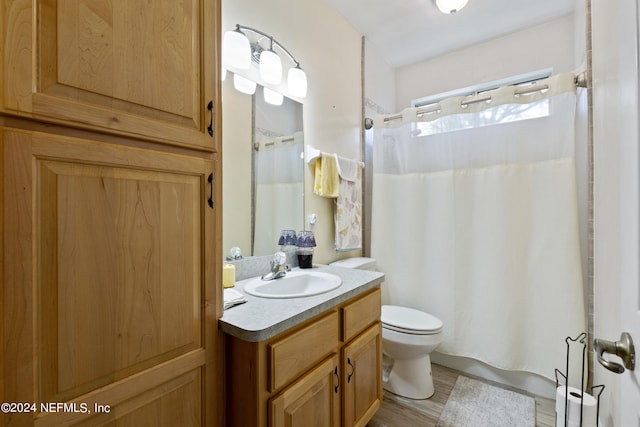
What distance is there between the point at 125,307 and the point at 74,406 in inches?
8.3

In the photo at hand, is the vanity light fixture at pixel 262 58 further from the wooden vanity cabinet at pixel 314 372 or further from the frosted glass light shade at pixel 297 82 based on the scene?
the wooden vanity cabinet at pixel 314 372

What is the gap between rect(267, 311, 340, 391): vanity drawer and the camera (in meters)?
0.88

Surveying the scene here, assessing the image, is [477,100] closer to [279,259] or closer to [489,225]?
[489,225]

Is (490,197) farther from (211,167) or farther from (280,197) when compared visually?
(211,167)

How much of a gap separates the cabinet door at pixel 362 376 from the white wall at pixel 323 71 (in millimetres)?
675

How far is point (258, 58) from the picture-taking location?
1.50 metres

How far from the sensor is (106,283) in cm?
65

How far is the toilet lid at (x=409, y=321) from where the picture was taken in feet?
5.63

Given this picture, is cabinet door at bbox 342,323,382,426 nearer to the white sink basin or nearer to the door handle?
the white sink basin

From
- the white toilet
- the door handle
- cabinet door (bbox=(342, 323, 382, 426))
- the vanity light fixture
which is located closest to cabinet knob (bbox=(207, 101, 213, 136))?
the vanity light fixture

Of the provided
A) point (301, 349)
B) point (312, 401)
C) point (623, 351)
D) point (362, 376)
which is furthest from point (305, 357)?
point (623, 351)

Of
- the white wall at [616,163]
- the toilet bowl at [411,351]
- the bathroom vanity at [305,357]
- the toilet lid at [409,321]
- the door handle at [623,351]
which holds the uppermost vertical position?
the white wall at [616,163]

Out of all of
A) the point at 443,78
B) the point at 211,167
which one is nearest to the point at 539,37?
the point at 443,78

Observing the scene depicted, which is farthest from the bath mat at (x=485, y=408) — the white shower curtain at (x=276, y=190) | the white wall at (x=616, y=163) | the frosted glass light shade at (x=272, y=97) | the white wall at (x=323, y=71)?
the frosted glass light shade at (x=272, y=97)
